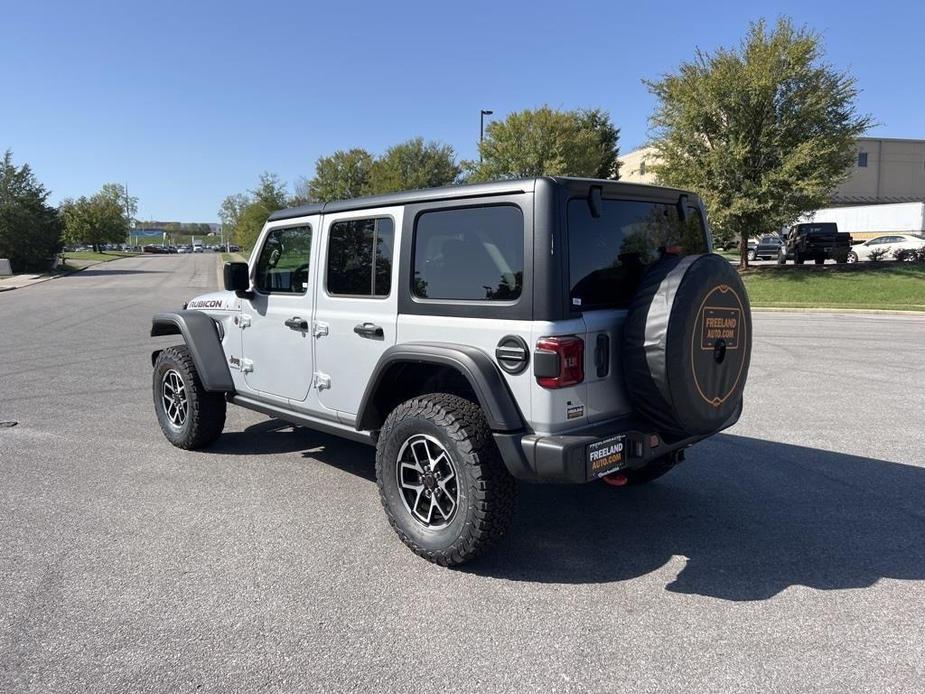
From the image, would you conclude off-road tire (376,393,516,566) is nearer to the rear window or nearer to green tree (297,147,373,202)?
the rear window

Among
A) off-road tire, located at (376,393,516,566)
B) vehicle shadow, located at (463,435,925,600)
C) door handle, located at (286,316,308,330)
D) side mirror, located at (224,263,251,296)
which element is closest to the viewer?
off-road tire, located at (376,393,516,566)

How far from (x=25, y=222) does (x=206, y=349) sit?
41.6 metres

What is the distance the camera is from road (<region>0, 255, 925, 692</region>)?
9.01ft

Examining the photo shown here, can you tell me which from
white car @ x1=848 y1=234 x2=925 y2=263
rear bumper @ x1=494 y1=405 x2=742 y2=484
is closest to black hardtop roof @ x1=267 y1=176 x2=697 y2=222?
rear bumper @ x1=494 y1=405 x2=742 y2=484

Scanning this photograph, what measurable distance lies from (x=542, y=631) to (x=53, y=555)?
2.75m

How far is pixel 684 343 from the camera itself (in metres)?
3.33

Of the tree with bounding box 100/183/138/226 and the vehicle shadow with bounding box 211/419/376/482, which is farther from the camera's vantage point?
the tree with bounding box 100/183/138/226

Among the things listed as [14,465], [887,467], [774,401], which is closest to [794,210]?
[774,401]

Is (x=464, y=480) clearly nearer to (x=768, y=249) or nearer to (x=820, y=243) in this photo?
(x=820, y=243)

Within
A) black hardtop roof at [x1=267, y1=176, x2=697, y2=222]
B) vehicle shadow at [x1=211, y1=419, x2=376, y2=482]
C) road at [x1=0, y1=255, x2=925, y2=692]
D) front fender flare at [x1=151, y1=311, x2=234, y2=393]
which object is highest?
black hardtop roof at [x1=267, y1=176, x2=697, y2=222]

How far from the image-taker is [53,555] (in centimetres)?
376

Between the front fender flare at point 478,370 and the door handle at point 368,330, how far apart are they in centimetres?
24

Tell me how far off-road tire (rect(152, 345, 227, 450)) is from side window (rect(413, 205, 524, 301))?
8.40 feet

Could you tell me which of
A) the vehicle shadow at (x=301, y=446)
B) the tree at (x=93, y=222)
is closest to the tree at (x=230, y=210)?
the tree at (x=93, y=222)
